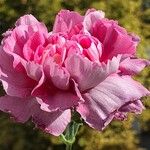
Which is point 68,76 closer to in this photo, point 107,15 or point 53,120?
point 53,120

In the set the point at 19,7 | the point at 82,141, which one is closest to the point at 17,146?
the point at 82,141

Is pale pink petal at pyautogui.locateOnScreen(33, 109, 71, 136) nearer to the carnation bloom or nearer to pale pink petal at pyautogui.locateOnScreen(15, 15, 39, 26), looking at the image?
the carnation bloom

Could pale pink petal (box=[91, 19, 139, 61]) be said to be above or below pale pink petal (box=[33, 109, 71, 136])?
above

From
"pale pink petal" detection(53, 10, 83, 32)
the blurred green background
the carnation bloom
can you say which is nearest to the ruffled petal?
the carnation bloom

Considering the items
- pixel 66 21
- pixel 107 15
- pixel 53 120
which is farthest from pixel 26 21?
pixel 107 15

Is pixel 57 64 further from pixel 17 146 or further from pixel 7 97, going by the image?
pixel 17 146

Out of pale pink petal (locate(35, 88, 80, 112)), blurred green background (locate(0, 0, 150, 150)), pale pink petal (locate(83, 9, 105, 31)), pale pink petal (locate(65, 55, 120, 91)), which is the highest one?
pale pink petal (locate(83, 9, 105, 31))
